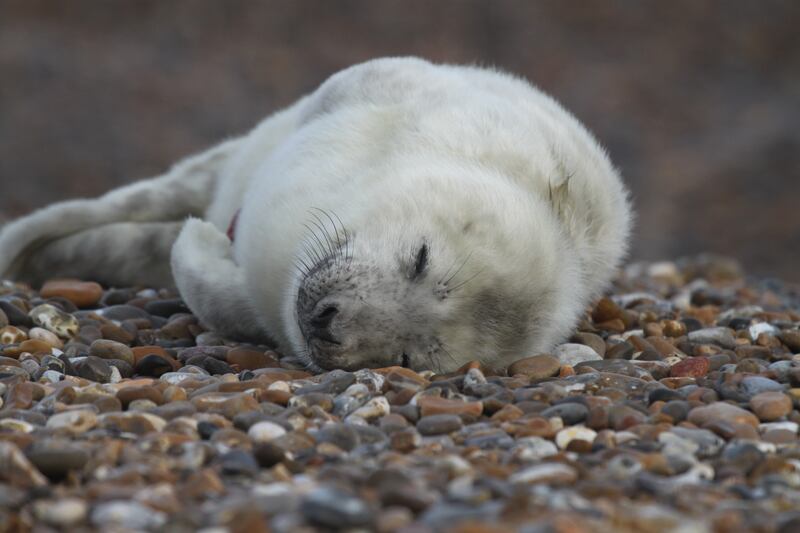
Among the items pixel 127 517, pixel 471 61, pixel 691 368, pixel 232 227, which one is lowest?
pixel 127 517

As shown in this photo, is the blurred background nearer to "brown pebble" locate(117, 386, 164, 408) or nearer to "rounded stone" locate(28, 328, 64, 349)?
"rounded stone" locate(28, 328, 64, 349)

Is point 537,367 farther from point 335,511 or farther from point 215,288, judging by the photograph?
point 335,511

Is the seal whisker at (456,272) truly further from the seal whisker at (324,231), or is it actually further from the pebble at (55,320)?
the pebble at (55,320)

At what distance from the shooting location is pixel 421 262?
374 centimetres

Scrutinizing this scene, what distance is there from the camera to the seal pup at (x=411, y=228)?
3699mm

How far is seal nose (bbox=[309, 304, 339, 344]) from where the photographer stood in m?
3.57

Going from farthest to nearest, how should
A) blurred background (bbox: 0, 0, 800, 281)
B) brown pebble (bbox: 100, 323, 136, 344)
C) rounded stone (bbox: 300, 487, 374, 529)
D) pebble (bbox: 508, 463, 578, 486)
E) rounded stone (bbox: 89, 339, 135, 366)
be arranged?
blurred background (bbox: 0, 0, 800, 281), brown pebble (bbox: 100, 323, 136, 344), rounded stone (bbox: 89, 339, 135, 366), pebble (bbox: 508, 463, 578, 486), rounded stone (bbox: 300, 487, 374, 529)

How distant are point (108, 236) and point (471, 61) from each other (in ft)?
28.9

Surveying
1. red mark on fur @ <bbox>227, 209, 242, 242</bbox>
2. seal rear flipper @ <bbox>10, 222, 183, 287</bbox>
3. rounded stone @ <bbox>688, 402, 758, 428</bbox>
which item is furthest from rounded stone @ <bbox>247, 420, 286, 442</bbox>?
seal rear flipper @ <bbox>10, 222, 183, 287</bbox>

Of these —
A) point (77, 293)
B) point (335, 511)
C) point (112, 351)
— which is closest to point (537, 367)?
point (112, 351)

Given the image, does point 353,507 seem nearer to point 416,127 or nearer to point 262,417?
point 262,417

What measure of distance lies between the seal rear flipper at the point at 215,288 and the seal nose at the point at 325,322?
0.86 meters

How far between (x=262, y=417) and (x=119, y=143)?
10.2 m

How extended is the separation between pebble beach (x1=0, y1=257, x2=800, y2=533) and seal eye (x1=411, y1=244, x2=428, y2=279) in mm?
342
